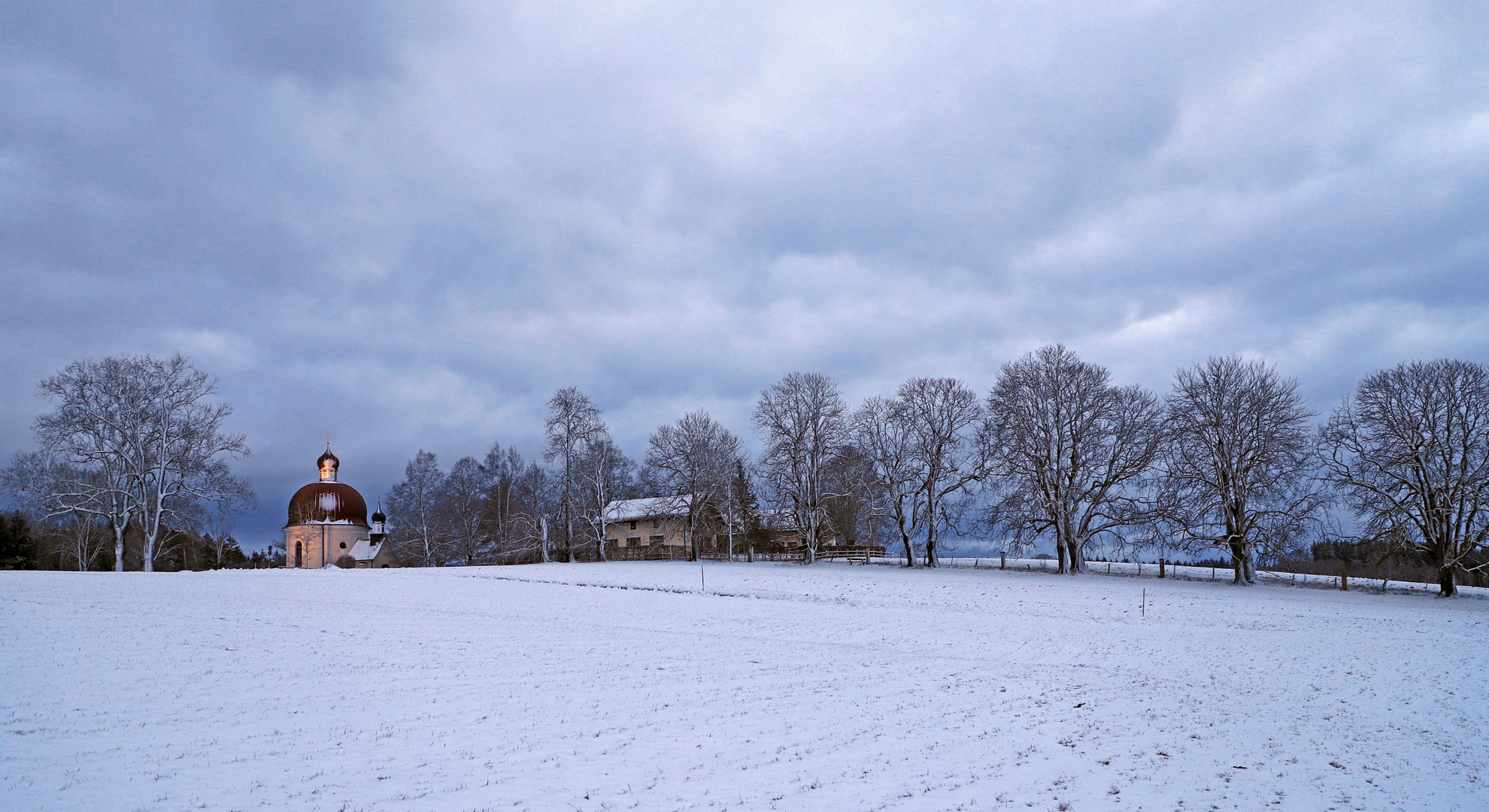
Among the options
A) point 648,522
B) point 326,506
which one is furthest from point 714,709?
point 326,506

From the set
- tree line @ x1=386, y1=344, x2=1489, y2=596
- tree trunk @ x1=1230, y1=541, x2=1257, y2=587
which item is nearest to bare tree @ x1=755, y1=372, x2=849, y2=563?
tree line @ x1=386, y1=344, x2=1489, y2=596

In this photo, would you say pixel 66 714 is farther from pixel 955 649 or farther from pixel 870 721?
pixel 955 649

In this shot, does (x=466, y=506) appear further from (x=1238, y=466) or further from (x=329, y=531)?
(x=1238, y=466)

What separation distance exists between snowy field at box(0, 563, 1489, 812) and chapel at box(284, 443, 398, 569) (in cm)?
6012

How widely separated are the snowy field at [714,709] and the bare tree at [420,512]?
45648mm

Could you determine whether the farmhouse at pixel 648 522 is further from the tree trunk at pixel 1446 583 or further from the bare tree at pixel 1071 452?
the tree trunk at pixel 1446 583

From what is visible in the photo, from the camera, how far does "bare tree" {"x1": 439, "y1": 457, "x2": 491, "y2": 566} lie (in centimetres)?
6844

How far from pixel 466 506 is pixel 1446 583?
69273 millimetres

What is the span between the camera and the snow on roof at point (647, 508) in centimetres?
6056

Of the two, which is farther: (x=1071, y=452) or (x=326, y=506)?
(x=326, y=506)

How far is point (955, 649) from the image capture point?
61.6ft

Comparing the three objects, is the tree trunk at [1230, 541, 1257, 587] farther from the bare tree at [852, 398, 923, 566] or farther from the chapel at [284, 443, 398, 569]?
the chapel at [284, 443, 398, 569]

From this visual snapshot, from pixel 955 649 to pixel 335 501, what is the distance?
3216 inches

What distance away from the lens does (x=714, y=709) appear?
40.5ft
